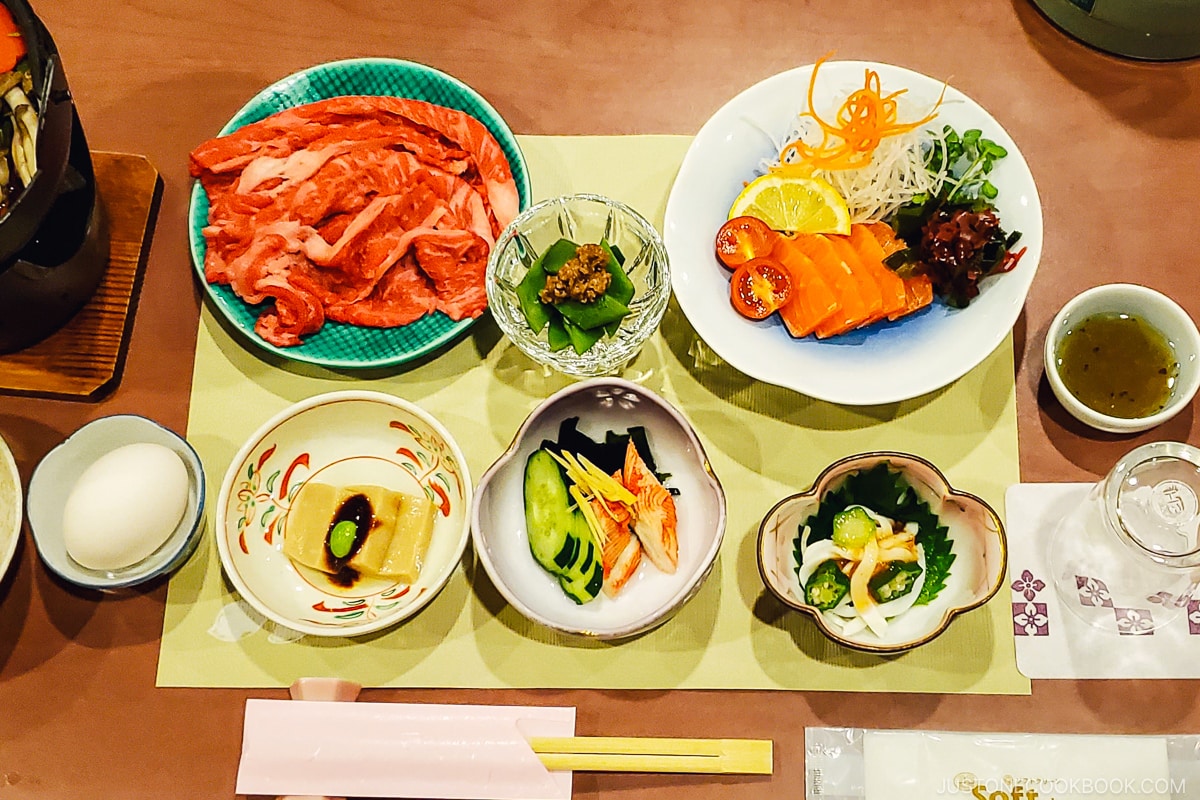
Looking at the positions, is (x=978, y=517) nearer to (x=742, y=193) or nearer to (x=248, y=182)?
(x=742, y=193)

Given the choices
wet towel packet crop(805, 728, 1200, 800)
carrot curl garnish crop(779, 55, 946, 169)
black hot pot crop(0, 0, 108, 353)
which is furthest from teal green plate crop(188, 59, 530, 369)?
Answer: wet towel packet crop(805, 728, 1200, 800)

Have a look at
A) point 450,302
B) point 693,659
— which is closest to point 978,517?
point 693,659

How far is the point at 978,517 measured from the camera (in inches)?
61.7

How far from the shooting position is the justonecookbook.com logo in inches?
62.8

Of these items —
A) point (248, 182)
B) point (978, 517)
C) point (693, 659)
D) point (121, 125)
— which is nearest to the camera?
point (978, 517)

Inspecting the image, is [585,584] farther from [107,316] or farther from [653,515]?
[107,316]

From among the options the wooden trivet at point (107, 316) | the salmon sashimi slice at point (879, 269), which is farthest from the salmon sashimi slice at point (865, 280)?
the wooden trivet at point (107, 316)

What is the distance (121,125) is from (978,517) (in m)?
1.76

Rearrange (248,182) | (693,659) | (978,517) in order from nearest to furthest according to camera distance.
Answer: (978,517), (693,659), (248,182)

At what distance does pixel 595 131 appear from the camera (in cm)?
194

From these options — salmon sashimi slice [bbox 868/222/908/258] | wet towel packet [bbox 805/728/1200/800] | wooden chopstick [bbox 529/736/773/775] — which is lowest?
wooden chopstick [bbox 529/736/773/775]

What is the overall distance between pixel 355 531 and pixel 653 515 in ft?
1.66

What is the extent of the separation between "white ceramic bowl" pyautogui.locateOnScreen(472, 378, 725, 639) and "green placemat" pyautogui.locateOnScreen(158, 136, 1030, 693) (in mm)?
86

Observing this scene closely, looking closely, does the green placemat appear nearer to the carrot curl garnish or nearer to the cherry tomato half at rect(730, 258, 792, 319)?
the cherry tomato half at rect(730, 258, 792, 319)
